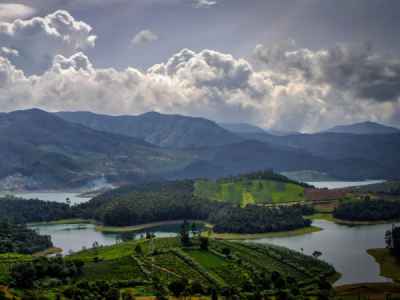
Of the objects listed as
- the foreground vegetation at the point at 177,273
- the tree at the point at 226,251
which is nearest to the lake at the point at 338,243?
the foreground vegetation at the point at 177,273

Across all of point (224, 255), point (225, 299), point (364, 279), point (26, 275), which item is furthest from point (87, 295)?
point (364, 279)

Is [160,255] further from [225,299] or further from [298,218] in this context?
[298,218]

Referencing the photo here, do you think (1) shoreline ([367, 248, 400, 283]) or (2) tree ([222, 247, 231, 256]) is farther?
(2) tree ([222, 247, 231, 256])

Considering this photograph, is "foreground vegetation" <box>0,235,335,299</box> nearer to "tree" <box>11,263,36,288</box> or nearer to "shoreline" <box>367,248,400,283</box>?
"tree" <box>11,263,36,288</box>

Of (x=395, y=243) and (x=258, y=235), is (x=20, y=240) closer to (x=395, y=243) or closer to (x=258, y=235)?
(x=258, y=235)

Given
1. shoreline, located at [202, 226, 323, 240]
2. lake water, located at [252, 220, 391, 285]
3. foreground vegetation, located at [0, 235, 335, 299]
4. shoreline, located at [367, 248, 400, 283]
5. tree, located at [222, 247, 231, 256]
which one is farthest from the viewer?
shoreline, located at [202, 226, 323, 240]

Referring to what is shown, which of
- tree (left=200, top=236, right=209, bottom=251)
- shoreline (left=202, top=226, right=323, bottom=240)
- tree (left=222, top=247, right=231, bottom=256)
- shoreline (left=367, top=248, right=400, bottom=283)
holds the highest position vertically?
tree (left=200, top=236, right=209, bottom=251)

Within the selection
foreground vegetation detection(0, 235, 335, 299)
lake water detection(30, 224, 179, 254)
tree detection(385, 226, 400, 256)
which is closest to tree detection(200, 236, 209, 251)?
foreground vegetation detection(0, 235, 335, 299)
